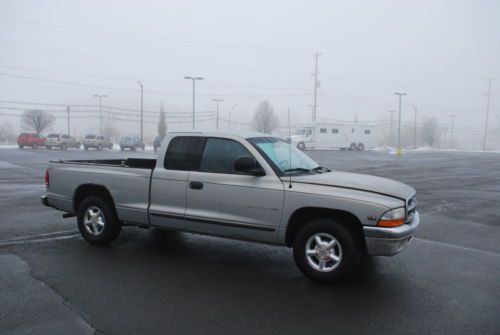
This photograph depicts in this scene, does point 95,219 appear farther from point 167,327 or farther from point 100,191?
point 167,327

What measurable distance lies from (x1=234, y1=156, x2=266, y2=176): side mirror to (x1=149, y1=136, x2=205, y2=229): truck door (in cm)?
91

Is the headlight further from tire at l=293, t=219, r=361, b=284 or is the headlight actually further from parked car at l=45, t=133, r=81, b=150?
parked car at l=45, t=133, r=81, b=150

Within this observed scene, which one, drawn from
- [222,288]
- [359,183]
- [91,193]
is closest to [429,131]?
[359,183]

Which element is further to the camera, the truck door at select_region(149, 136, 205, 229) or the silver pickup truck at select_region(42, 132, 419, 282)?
the truck door at select_region(149, 136, 205, 229)

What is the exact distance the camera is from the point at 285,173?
5.72 metres

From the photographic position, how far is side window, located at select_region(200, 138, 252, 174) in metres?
5.96

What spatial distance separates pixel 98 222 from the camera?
22.8ft

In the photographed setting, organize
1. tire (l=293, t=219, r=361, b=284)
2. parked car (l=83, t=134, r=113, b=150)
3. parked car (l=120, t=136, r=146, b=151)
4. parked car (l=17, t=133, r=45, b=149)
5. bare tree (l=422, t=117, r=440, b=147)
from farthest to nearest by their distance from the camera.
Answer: bare tree (l=422, t=117, r=440, b=147) < parked car (l=120, t=136, r=146, b=151) < parked car (l=83, t=134, r=113, b=150) < parked car (l=17, t=133, r=45, b=149) < tire (l=293, t=219, r=361, b=284)

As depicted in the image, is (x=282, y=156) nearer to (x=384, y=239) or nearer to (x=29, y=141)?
(x=384, y=239)

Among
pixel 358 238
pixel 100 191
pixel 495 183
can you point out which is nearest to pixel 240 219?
pixel 358 238

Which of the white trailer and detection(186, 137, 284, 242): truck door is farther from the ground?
the white trailer

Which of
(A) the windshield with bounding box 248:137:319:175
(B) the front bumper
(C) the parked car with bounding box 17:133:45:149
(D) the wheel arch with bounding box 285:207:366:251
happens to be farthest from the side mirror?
(C) the parked car with bounding box 17:133:45:149

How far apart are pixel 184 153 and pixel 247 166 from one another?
1273 millimetres

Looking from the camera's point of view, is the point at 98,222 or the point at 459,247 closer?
the point at 98,222
